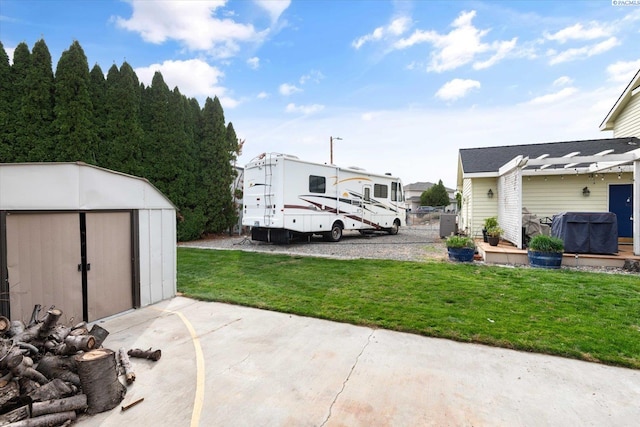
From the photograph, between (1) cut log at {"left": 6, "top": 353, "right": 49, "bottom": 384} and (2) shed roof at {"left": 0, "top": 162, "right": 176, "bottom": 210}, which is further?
(2) shed roof at {"left": 0, "top": 162, "right": 176, "bottom": 210}

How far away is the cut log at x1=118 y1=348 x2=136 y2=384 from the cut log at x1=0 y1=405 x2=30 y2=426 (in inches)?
28.6

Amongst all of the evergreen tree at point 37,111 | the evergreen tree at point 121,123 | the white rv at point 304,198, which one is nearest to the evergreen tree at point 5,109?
the evergreen tree at point 37,111

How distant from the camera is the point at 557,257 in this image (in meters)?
7.53

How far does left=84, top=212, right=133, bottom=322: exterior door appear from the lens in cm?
440

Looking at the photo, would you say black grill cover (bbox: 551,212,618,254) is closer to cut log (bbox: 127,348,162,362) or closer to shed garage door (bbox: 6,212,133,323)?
cut log (bbox: 127,348,162,362)

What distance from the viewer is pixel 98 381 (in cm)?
256

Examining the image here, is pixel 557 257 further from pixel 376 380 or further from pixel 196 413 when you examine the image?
pixel 196 413

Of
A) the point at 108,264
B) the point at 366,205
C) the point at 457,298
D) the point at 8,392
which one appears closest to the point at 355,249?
the point at 366,205

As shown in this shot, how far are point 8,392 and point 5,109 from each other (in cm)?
1179

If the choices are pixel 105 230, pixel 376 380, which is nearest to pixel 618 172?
pixel 376 380

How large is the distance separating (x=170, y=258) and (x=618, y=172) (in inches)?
550

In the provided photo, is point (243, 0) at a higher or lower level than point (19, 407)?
higher

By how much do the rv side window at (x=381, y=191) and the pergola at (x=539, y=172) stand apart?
4787mm

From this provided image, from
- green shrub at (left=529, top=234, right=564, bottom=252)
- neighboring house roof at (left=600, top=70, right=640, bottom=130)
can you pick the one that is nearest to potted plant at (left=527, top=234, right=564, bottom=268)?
green shrub at (left=529, top=234, right=564, bottom=252)
